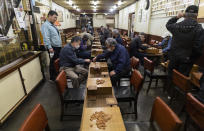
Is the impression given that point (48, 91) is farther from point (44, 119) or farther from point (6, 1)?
point (6, 1)

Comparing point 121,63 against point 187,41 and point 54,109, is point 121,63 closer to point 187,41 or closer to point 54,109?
point 187,41

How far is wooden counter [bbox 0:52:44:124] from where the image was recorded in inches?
75.0

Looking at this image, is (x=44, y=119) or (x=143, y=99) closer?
(x=44, y=119)

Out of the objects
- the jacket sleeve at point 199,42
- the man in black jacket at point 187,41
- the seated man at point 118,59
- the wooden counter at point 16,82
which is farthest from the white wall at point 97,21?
the jacket sleeve at point 199,42

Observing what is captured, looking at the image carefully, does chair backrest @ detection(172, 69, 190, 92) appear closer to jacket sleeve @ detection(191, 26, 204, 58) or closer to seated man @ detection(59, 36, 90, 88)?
jacket sleeve @ detection(191, 26, 204, 58)

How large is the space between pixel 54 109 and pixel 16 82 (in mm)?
842

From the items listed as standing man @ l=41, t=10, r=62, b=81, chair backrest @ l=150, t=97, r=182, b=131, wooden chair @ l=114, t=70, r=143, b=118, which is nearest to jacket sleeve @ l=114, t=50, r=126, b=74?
wooden chair @ l=114, t=70, r=143, b=118

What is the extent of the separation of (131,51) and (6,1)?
3536 mm

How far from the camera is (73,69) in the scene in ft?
8.75

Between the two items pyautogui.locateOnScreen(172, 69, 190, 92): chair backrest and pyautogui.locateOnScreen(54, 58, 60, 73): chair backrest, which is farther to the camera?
pyautogui.locateOnScreen(54, 58, 60, 73): chair backrest

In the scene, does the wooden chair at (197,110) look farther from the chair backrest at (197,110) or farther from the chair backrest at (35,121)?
the chair backrest at (35,121)

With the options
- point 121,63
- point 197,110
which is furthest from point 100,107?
point 121,63

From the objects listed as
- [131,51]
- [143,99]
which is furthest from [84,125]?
[131,51]

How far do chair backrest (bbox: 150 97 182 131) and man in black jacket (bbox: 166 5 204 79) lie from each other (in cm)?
143
